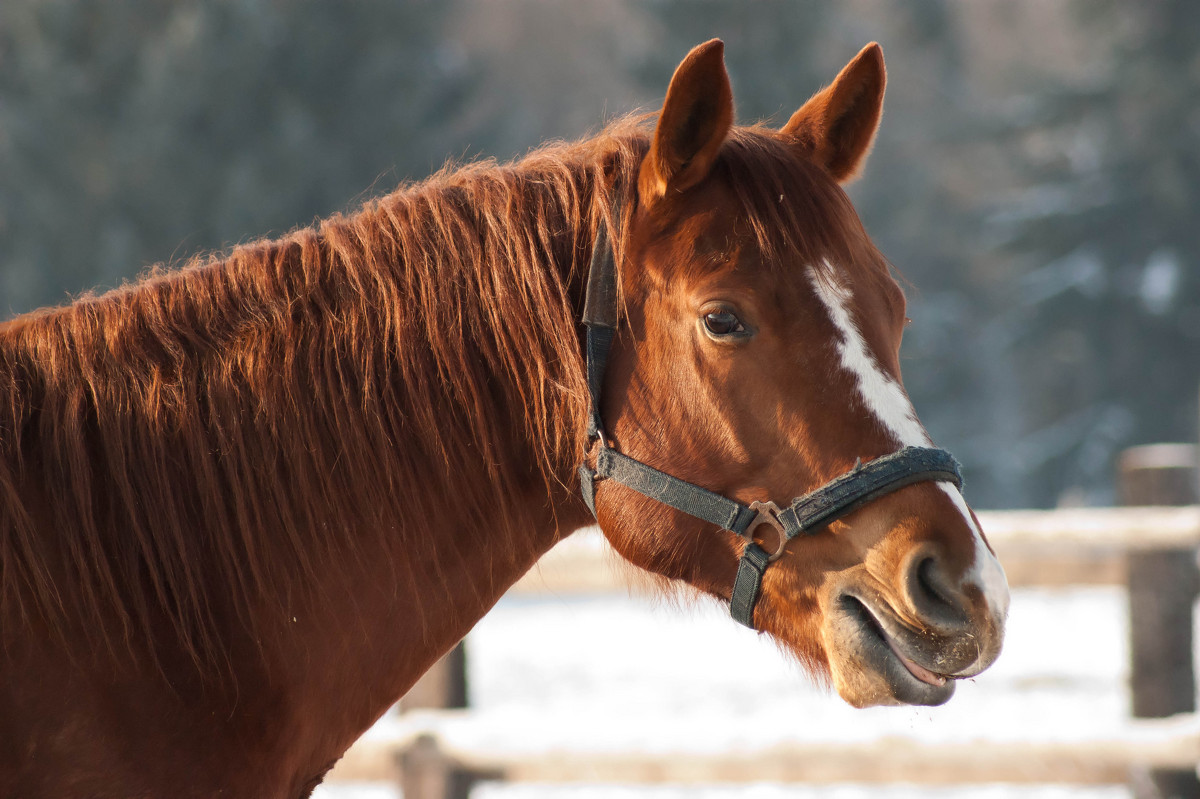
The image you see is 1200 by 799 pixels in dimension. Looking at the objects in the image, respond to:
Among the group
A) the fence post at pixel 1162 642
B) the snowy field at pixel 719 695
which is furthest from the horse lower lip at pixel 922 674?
the fence post at pixel 1162 642

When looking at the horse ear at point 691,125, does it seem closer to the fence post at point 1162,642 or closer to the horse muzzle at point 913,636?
the horse muzzle at point 913,636

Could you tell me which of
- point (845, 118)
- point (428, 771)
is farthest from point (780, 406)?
point (428, 771)

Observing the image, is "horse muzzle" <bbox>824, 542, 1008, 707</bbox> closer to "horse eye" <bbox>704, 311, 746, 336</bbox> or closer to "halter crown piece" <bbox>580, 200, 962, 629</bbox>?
"halter crown piece" <bbox>580, 200, 962, 629</bbox>

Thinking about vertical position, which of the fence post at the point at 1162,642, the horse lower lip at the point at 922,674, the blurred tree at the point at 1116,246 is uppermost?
the blurred tree at the point at 1116,246

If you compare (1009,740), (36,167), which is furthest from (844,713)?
(36,167)

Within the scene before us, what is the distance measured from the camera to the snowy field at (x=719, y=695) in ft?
12.0

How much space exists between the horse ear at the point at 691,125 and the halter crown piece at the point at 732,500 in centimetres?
10

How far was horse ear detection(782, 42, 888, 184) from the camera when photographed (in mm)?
1863

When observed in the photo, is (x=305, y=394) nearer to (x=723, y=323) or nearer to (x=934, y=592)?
(x=723, y=323)

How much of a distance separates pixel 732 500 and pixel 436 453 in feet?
1.57

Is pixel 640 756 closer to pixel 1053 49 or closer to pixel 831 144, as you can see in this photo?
pixel 831 144

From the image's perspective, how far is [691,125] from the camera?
168 cm

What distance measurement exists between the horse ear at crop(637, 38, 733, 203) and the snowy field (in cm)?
74

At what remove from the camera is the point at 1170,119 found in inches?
787
